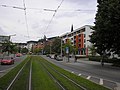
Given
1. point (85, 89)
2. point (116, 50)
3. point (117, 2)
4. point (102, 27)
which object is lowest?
point (85, 89)

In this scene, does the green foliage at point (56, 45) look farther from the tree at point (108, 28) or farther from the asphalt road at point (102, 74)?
the asphalt road at point (102, 74)

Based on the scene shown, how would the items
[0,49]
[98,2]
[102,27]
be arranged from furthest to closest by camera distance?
[0,49] → [98,2] → [102,27]

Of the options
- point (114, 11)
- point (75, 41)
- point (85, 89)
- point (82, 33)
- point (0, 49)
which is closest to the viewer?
point (85, 89)

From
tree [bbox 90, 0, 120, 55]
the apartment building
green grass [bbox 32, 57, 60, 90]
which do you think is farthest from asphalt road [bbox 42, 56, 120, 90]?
the apartment building

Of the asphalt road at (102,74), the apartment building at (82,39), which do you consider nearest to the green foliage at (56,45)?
the apartment building at (82,39)

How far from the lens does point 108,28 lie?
3325 cm

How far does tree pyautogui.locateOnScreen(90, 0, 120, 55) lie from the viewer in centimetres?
3250

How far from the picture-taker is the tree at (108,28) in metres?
32.5

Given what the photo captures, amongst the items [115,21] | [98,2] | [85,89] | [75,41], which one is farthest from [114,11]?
[75,41]

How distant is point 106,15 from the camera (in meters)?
34.3

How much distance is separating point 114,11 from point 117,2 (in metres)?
1.60

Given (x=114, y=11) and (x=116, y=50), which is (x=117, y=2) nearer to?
(x=114, y=11)

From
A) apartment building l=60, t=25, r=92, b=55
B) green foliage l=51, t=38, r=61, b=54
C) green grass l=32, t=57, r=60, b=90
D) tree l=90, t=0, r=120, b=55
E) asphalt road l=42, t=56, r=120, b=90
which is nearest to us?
green grass l=32, t=57, r=60, b=90

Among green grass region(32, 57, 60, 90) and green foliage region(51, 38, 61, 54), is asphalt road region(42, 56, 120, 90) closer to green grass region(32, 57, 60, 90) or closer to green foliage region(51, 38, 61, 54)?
green grass region(32, 57, 60, 90)
